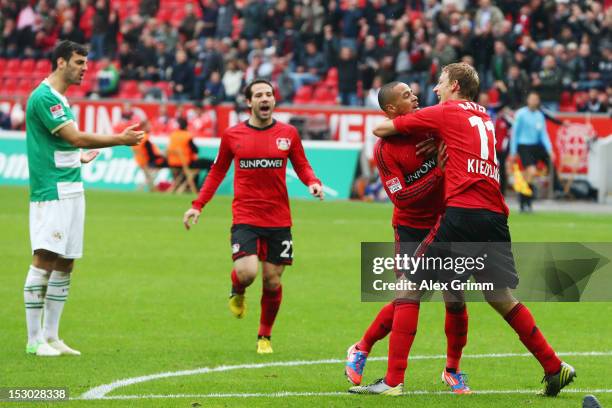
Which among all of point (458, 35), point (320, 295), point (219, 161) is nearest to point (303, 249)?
point (320, 295)

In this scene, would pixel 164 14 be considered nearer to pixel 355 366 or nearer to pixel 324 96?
pixel 324 96

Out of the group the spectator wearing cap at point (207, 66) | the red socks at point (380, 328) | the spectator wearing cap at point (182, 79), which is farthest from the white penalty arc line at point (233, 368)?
the spectator wearing cap at point (182, 79)

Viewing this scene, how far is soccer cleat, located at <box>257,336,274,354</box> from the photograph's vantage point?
9852 mm

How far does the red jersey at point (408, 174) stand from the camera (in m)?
8.07

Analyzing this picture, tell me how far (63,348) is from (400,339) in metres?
3.11

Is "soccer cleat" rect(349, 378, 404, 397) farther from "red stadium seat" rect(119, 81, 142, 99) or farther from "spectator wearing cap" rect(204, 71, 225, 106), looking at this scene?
"red stadium seat" rect(119, 81, 142, 99)

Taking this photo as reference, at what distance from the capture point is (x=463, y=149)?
7734 millimetres

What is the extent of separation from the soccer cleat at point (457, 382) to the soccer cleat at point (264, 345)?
1.97 m

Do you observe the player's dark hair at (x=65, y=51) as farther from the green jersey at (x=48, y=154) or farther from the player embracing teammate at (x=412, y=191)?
the player embracing teammate at (x=412, y=191)

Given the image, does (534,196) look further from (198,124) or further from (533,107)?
(198,124)

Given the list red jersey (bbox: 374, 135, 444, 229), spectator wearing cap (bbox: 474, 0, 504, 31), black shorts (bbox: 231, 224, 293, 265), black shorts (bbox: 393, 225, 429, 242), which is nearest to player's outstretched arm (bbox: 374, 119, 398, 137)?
red jersey (bbox: 374, 135, 444, 229)

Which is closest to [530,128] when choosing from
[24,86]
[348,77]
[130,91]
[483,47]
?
[483,47]

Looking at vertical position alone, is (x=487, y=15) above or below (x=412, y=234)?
above

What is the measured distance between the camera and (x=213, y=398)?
25.7 ft
